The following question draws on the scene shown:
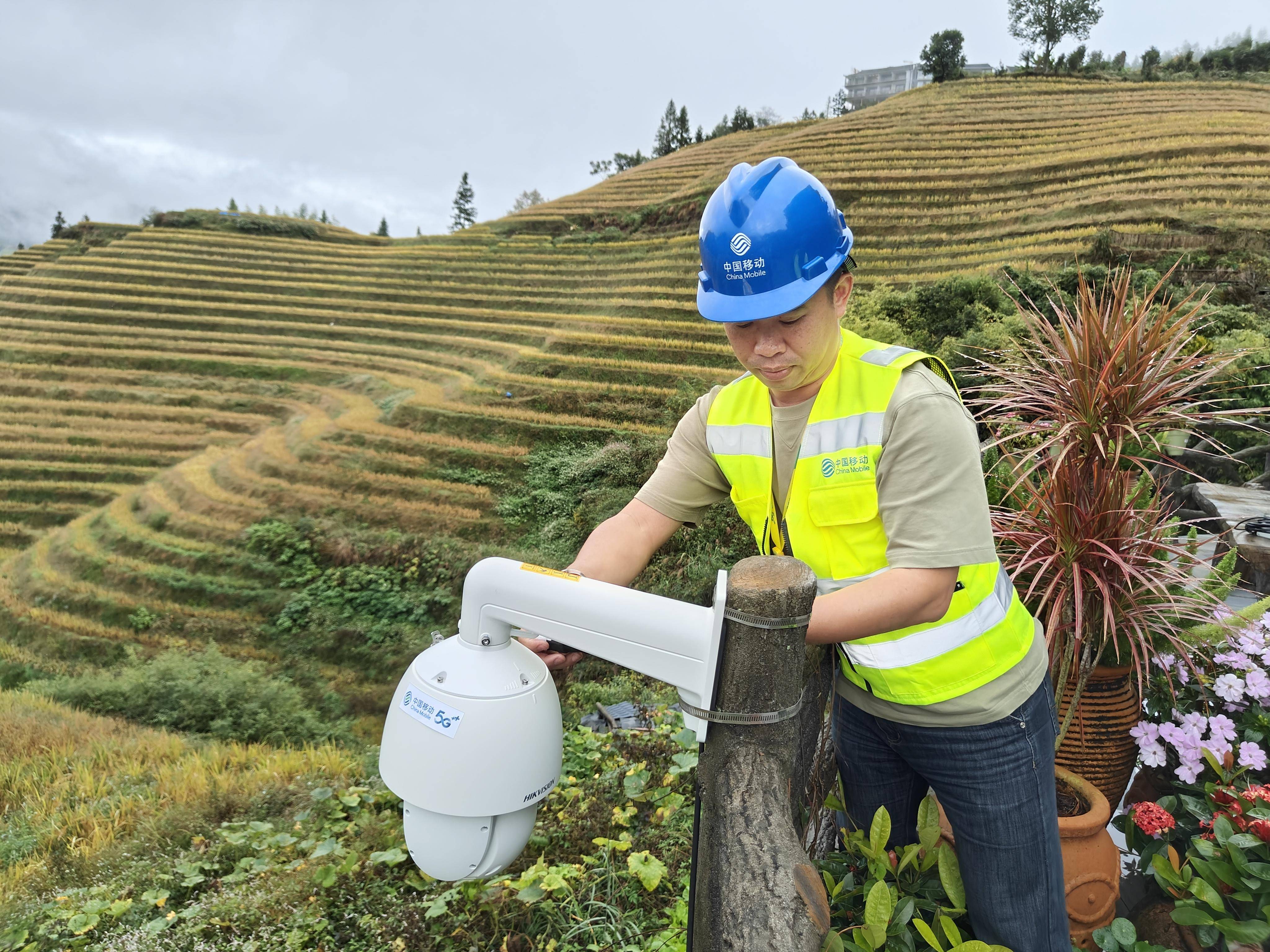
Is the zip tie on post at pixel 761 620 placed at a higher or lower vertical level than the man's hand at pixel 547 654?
higher

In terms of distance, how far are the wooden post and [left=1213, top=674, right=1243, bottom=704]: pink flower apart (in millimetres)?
1717

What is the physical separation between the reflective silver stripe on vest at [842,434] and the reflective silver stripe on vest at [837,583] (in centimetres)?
23

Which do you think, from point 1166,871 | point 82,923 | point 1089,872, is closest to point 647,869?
point 1089,872

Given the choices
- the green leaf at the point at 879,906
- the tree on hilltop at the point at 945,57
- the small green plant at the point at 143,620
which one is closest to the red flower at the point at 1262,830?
the green leaf at the point at 879,906

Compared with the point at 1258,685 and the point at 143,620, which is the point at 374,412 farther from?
the point at 1258,685

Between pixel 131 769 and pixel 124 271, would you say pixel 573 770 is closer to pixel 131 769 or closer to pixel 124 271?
pixel 131 769

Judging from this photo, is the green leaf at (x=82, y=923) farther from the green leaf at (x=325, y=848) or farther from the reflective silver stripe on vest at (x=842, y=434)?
the reflective silver stripe on vest at (x=842, y=434)

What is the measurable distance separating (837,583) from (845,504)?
0.54 ft

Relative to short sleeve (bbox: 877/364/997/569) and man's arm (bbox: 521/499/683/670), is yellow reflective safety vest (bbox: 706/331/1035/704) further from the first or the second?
man's arm (bbox: 521/499/683/670)

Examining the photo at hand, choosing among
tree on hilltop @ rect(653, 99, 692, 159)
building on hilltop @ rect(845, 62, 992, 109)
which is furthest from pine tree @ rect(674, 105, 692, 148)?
building on hilltop @ rect(845, 62, 992, 109)

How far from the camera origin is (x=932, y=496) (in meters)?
1.08

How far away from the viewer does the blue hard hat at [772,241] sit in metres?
1.15

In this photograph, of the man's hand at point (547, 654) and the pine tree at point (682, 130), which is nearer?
the man's hand at point (547, 654)

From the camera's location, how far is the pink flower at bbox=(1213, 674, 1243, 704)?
1.90m
